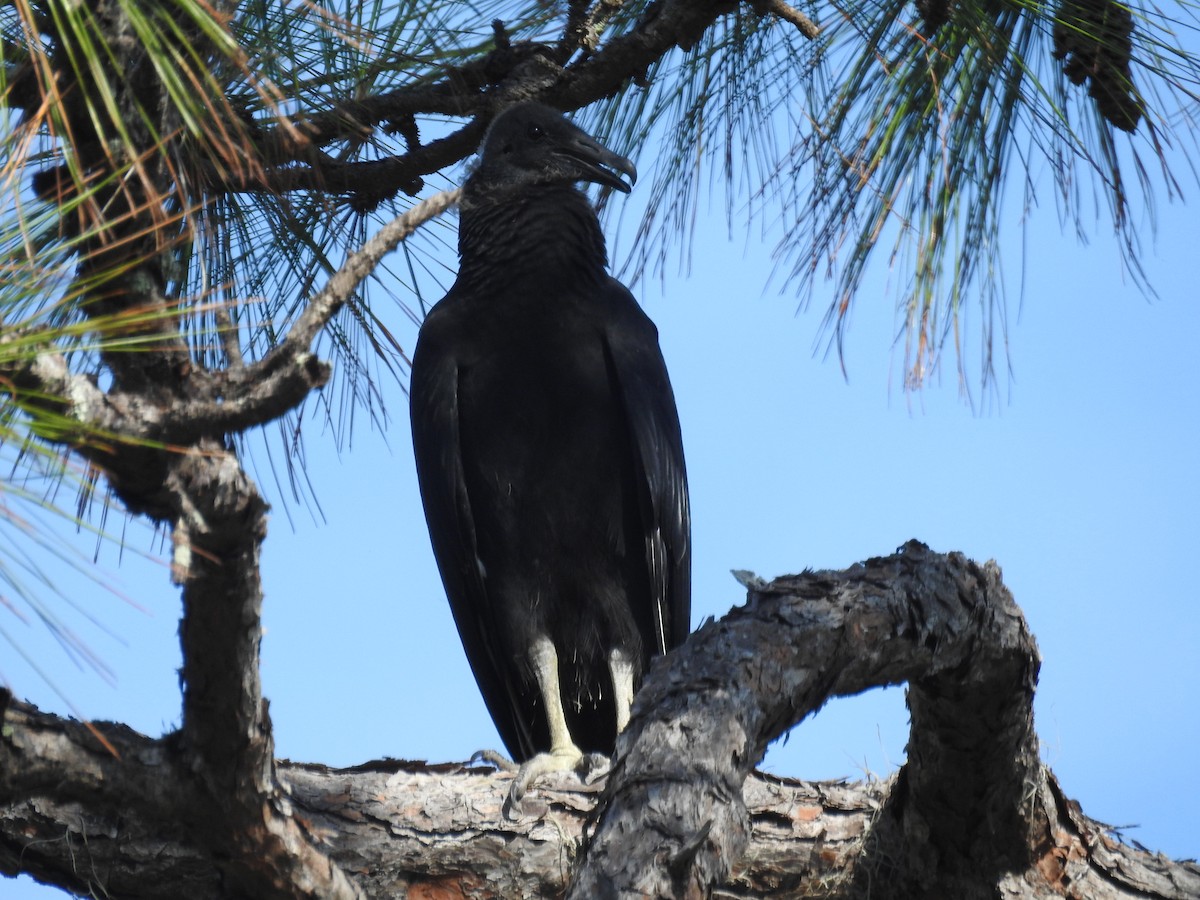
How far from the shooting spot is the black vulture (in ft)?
11.0

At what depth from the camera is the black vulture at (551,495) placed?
334 cm

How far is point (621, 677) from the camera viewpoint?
3.33 m

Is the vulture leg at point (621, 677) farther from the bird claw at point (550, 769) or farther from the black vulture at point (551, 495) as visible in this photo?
the bird claw at point (550, 769)

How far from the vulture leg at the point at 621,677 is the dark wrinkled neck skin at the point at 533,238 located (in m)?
1.00

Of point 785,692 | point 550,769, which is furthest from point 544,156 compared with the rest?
point 785,692

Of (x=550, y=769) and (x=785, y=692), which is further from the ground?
(x=550, y=769)

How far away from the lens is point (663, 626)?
3385 millimetres

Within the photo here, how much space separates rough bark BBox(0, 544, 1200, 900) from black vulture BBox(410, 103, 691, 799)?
0.73 m

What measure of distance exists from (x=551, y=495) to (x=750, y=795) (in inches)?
40.0

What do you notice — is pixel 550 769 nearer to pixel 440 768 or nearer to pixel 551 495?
pixel 440 768

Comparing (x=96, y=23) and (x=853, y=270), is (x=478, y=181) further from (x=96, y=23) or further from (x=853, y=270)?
(x=96, y=23)

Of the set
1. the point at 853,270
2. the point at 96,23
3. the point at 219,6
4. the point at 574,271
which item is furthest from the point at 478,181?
the point at 96,23

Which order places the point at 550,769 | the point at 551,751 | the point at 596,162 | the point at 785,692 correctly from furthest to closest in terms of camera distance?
the point at 596,162 < the point at 551,751 < the point at 550,769 < the point at 785,692

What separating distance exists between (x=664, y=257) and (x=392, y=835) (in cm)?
196
